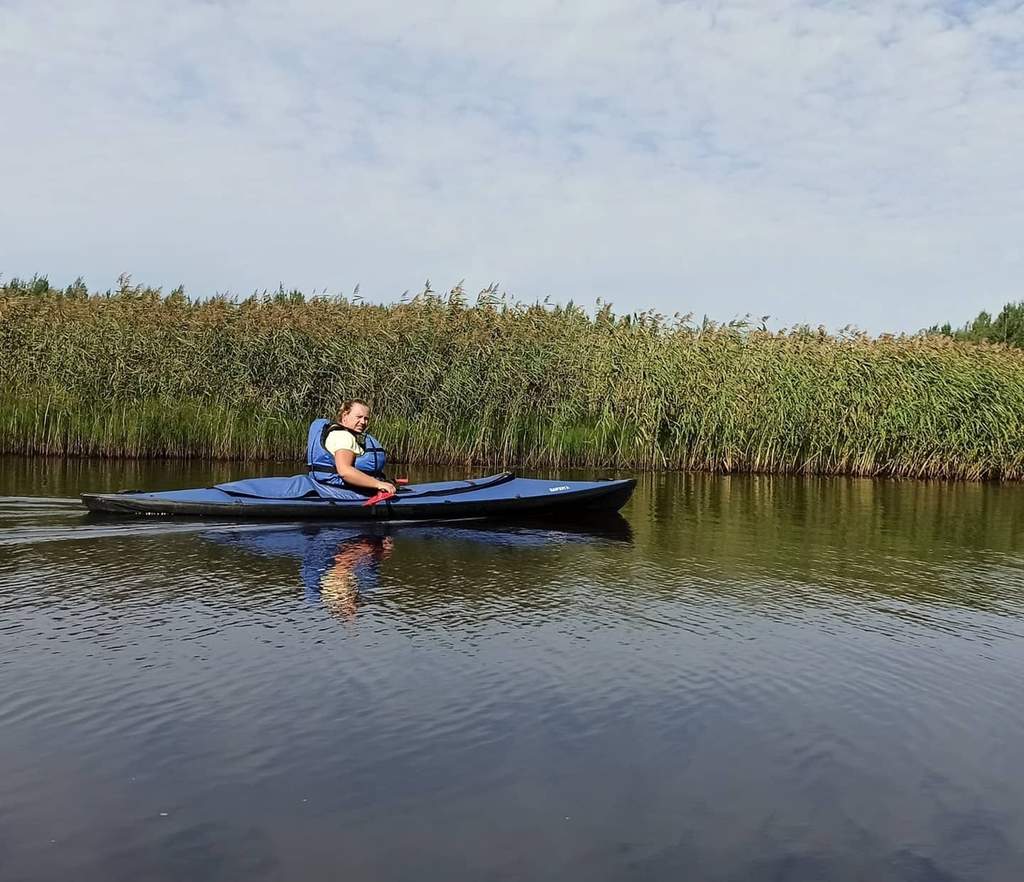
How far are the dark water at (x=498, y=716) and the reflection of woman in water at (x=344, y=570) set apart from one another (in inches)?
1.6

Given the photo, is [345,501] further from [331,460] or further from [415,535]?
[415,535]

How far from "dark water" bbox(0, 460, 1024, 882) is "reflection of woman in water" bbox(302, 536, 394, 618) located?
41 mm

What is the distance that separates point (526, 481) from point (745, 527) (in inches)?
87.3

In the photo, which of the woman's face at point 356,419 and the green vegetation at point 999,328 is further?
the green vegetation at point 999,328

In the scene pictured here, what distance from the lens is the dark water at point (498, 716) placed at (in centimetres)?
316

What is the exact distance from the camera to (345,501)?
955 centimetres

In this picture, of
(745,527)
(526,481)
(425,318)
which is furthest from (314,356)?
(745,527)

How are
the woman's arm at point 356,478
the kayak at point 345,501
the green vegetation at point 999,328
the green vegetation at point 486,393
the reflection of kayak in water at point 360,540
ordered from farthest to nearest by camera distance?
the green vegetation at point 999,328 < the green vegetation at point 486,393 < the woman's arm at point 356,478 < the kayak at point 345,501 < the reflection of kayak in water at point 360,540

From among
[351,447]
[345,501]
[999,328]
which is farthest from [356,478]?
[999,328]

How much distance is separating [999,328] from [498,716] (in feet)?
133

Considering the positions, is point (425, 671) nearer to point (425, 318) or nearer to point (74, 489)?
point (74, 489)

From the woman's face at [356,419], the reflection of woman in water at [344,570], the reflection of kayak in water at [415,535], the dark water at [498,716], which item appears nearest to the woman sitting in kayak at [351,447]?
the woman's face at [356,419]

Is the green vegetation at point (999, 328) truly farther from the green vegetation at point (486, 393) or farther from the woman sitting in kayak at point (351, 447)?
the woman sitting in kayak at point (351, 447)

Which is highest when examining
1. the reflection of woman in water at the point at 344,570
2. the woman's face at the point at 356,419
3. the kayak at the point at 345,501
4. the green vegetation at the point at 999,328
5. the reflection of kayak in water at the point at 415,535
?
the green vegetation at the point at 999,328
